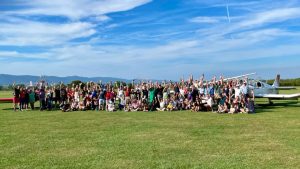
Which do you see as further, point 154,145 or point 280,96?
point 280,96

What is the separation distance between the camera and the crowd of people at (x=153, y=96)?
19.3m

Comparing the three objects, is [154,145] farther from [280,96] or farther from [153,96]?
[280,96]

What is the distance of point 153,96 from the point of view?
2112cm

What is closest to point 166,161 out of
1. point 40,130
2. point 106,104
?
point 40,130

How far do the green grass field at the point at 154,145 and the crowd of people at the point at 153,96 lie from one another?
18.4ft

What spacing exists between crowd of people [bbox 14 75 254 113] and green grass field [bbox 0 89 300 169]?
5599 millimetres

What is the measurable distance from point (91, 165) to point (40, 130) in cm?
574

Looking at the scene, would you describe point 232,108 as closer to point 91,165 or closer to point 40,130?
point 40,130

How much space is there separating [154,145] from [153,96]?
38.7 ft

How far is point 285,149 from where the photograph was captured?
8.59 meters

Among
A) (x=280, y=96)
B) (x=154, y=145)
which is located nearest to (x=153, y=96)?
(x=280, y=96)

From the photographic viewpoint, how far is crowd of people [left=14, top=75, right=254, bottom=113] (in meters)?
19.3

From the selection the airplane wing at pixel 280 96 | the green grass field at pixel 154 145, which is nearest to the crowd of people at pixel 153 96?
the airplane wing at pixel 280 96

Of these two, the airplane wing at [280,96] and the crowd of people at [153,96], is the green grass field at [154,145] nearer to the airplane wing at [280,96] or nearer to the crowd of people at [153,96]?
the crowd of people at [153,96]
